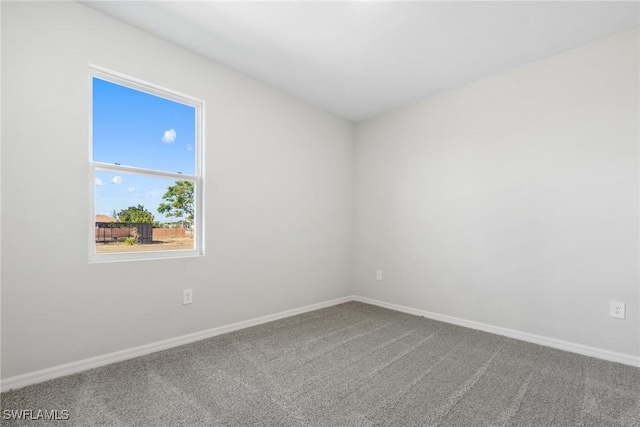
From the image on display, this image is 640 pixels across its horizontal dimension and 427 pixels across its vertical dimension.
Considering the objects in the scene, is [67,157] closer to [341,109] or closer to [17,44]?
[17,44]

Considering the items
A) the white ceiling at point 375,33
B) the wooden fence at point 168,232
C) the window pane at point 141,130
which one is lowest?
the wooden fence at point 168,232

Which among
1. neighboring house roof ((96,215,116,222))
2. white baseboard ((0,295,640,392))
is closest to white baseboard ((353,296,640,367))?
white baseboard ((0,295,640,392))

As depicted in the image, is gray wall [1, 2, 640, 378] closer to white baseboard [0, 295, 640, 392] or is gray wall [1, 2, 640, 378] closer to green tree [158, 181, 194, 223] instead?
white baseboard [0, 295, 640, 392]

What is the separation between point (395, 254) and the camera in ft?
12.4

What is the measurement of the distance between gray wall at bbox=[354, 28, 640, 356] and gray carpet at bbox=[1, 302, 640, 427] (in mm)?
432

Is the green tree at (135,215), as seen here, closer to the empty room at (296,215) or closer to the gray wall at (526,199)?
the empty room at (296,215)

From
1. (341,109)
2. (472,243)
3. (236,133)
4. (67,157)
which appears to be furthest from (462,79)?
(67,157)

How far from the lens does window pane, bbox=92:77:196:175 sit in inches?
89.4

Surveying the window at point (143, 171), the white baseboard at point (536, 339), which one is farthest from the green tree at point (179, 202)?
the white baseboard at point (536, 339)

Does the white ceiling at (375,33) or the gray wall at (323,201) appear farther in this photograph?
the white ceiling at (375,33)

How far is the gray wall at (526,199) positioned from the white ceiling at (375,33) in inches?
11.5

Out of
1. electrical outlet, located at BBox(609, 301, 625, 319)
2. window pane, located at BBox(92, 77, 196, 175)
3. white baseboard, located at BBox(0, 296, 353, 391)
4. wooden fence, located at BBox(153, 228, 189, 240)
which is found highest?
window pane, located at BBox(92, 77, 196, 175)

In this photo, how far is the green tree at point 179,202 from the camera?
262 centimetres

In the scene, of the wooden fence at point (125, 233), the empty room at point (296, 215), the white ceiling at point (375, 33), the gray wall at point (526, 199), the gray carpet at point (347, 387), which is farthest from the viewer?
the gray wall at point (526, 199)
